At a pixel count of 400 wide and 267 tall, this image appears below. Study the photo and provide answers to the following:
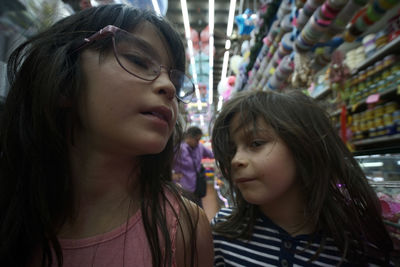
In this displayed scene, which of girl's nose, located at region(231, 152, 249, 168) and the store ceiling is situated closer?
girl's nose, located at region(231, 152, 249, 168)

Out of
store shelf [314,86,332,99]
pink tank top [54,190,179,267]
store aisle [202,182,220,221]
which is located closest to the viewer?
pink tank top [54,190,179,267]

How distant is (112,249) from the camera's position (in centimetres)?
54


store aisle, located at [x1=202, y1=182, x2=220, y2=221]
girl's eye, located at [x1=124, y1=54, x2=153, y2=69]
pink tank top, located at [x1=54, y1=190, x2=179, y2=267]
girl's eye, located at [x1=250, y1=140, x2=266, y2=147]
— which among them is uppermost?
girl's eye, located at [x1=124, y1=54, x2=153, y2=69]

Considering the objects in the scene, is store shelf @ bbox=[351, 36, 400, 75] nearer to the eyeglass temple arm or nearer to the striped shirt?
the striped shirt

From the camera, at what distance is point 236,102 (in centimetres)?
86

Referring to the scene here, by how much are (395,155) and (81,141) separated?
916 millimetres

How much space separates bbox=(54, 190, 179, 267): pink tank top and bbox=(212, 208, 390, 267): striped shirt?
0.30m

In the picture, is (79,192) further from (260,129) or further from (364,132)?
(364,132)

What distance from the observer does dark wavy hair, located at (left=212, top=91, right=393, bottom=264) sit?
678 millimetres

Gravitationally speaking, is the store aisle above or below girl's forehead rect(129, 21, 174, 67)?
below

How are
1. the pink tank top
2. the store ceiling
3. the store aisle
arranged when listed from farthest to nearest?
1. the store ceiling
2. the store aisle
3. the pink tank top

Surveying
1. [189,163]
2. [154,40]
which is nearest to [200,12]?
[189,163]

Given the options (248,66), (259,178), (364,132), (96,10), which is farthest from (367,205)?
(248,66)

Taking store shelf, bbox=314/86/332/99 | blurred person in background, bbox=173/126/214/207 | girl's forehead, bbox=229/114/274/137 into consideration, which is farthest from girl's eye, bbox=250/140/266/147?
blurred person in background, bbox=173/126/214/207
